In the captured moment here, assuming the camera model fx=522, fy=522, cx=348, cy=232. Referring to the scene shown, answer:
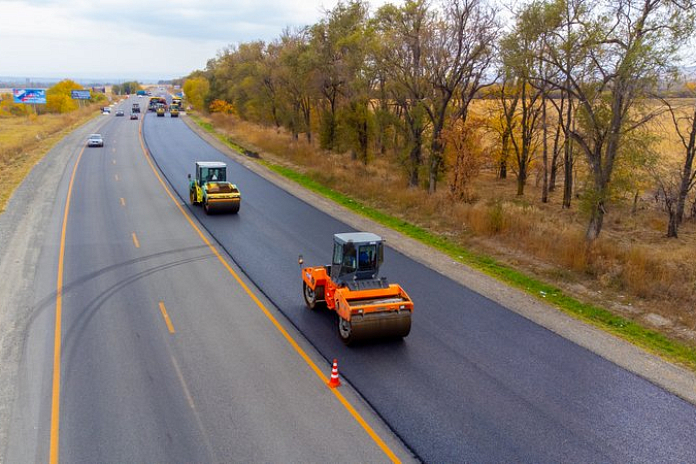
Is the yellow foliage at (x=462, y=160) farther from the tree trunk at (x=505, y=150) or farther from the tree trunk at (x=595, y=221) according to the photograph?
the tree trunk at (x=505, y=150)

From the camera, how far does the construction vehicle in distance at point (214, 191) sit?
78.3 ft

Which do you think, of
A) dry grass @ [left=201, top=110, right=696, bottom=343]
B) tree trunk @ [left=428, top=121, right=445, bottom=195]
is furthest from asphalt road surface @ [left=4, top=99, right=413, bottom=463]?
tree trunk @ [left=428, top=121, right=445, bottom=195]

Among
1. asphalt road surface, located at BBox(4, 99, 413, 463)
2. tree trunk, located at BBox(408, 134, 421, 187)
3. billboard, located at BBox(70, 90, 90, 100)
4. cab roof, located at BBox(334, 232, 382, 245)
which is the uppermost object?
billboard, located at BBox(70, 90, 90, 100)

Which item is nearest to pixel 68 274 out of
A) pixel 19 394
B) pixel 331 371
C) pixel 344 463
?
pixel 19 394

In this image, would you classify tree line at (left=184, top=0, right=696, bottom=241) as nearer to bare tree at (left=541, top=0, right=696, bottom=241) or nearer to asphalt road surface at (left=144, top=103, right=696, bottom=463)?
bare tree at (left=541, top=0, right=696, bottom=241)

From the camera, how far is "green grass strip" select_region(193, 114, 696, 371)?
12.2m

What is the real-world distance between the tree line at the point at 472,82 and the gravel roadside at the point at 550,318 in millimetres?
6294

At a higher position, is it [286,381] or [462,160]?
[462,160]

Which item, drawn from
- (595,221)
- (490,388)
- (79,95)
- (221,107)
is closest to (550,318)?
(490,388)

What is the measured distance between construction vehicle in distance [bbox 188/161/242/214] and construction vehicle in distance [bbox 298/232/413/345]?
37.7ft

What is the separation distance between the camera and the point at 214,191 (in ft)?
79.4

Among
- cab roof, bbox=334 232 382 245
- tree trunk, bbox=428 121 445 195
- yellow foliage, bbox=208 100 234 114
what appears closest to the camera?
cab roof, bbox=334 232 382 245

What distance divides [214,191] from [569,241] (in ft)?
50.3

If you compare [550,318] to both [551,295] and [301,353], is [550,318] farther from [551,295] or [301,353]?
[301,353]
